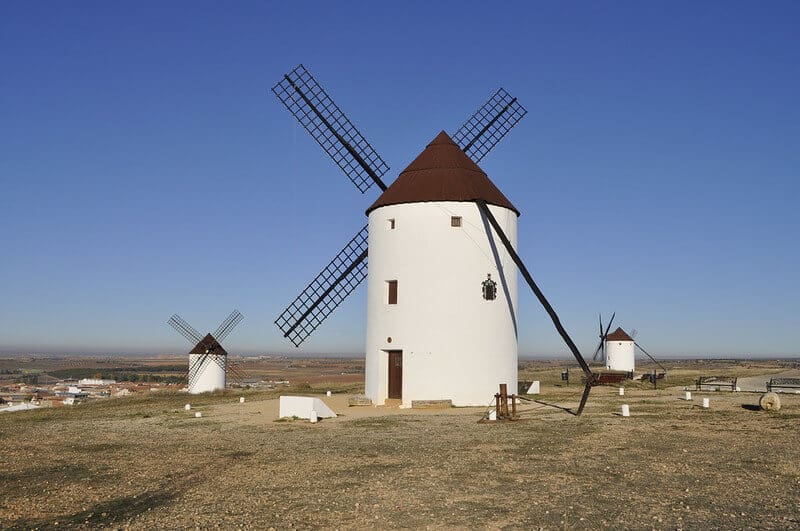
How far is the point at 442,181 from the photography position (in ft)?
89.8

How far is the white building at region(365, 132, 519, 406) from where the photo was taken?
25656 mm

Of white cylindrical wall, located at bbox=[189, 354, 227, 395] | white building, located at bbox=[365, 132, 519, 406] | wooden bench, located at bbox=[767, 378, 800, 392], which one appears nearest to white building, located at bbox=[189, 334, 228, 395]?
white cylindrical wall, located at bbox=[189, 354, 227, 395]

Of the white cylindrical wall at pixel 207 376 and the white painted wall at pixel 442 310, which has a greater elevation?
the white painted wall at pixel 442 310

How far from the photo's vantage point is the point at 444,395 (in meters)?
25.5

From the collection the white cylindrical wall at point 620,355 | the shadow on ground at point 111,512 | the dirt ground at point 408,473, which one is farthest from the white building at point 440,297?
the white cylindrical wall at point 620,355

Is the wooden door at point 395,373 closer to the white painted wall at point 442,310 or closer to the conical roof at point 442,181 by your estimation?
the white painted wall at point 442,310

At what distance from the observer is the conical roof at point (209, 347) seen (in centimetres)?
4212

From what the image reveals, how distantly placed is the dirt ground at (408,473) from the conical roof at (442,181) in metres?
9.51

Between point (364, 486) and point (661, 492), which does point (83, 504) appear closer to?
point (364, 486)

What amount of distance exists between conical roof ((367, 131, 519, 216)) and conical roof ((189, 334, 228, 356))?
18901mm

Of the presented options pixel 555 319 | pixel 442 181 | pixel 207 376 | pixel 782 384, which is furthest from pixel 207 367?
pixel 782 384

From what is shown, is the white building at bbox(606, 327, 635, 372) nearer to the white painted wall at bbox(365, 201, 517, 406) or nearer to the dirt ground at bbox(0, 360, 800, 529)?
the white painted wall at bbox(365, 201, 517, 406)

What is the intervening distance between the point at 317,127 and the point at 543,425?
64.9ft

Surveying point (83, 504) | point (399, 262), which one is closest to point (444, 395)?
point (399, 262)
